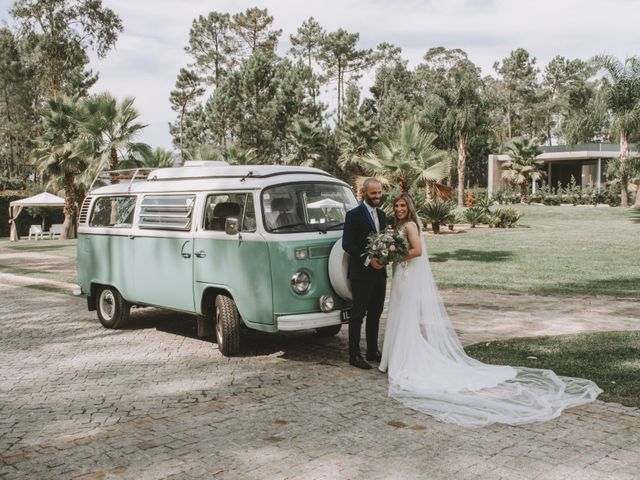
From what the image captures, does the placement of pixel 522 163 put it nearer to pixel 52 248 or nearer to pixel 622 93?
pixel 622 93

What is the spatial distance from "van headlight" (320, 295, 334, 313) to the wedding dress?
0.72 m

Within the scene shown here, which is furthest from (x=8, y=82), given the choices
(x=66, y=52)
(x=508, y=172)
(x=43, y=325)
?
(x=43, y=325)

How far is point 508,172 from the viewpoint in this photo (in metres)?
46.1

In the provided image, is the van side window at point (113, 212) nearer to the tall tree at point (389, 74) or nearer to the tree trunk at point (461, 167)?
the tree trunk at point (461, 167)

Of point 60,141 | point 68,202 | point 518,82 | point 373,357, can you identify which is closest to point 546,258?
point 373,357

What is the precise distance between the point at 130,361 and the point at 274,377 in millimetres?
2072

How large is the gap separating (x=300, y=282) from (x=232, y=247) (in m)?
0.95

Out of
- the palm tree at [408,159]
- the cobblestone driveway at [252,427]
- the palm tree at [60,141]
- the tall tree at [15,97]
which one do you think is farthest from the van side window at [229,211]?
the tall tree at [15,97]

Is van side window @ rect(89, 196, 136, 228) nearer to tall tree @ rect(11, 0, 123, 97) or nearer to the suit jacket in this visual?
the suit jacket

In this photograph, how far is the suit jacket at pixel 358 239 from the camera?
680 centimetres

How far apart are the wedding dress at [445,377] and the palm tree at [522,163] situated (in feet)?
134

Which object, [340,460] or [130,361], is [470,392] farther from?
[130,361]

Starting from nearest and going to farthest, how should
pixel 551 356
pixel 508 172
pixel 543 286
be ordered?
pixel 551 356 < pixel 543 286 < pixel 508 172

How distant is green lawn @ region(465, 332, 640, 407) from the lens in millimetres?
6070
